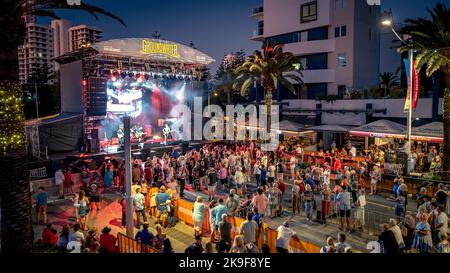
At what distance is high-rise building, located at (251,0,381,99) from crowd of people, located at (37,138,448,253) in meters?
13.8

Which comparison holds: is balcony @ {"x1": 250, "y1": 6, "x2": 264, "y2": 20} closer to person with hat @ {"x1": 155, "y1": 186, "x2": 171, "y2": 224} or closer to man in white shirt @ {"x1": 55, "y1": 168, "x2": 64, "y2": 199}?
man in white shirt @ {"x1": 55, "y1": 168, "x2": 64, "y2": 199}

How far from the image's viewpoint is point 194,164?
1888 cm

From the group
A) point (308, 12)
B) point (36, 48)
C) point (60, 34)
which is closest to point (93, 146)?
point (308, 12)

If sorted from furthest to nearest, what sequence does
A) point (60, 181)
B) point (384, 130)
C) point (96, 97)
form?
point (96, 97), point (384, 130), point (60, 181)

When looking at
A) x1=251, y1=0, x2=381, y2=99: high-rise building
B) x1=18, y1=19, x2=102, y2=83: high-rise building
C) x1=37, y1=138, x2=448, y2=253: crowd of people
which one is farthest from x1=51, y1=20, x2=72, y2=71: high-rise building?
x1=37, y1=138, x2=448, y2=253: crowd of people

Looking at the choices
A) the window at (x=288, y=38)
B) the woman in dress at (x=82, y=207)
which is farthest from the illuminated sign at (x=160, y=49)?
the woman in dress at (x=82, y=207)

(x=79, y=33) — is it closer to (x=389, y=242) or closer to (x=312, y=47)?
(x=312, y=47)

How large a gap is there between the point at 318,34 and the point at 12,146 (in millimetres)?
33730

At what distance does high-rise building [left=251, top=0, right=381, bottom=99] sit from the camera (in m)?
33.3

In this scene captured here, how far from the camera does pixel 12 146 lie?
6.86 meters

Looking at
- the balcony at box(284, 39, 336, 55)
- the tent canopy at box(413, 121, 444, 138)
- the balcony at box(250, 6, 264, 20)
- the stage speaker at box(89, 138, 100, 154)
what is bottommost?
the stage speaker at box(89, 138, 100, 154)
